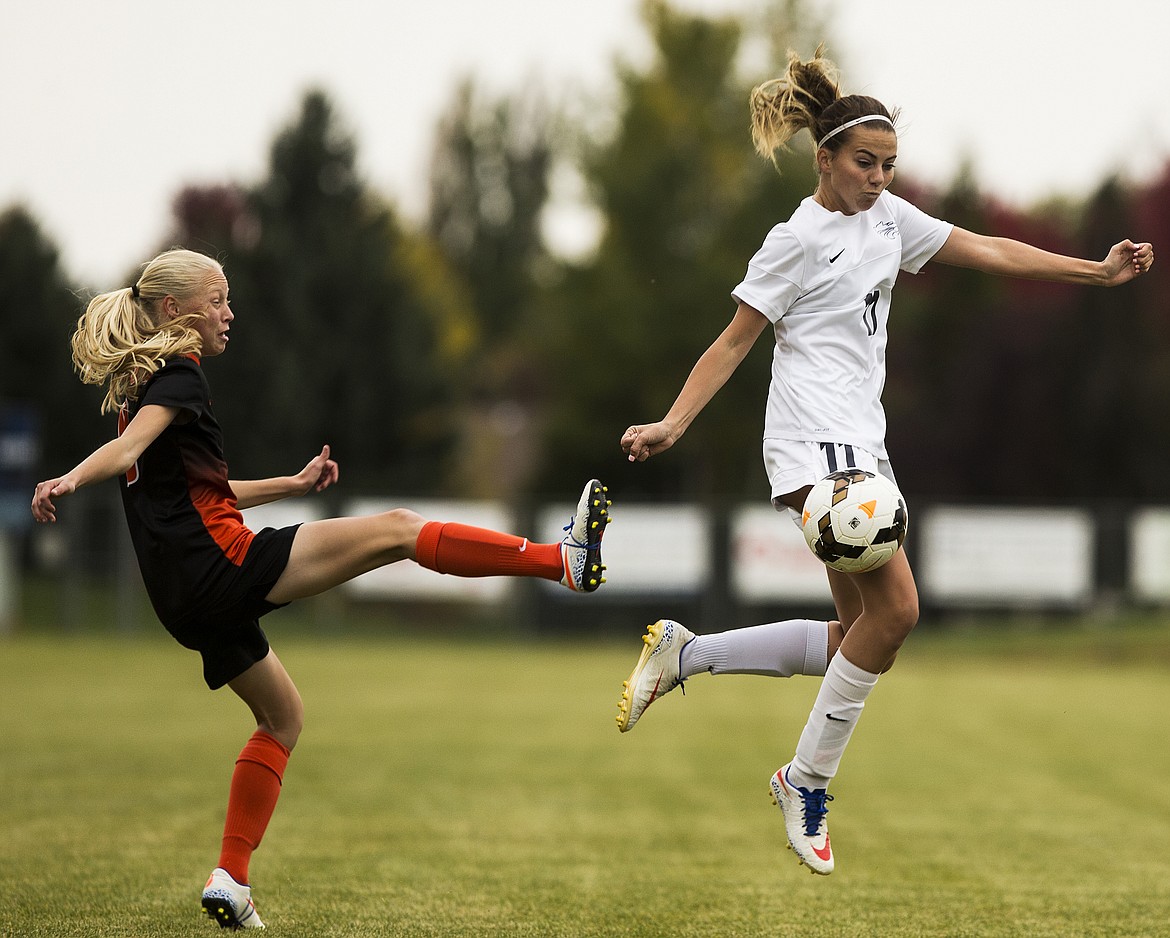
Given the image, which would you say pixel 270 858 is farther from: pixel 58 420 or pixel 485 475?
pixel 485 475

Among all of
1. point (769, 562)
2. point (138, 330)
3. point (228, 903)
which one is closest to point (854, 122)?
point (138, 330)

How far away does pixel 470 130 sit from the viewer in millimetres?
64875

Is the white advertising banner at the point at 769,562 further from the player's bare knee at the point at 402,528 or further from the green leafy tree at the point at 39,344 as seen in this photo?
the player's bare knee at the point at 402,528

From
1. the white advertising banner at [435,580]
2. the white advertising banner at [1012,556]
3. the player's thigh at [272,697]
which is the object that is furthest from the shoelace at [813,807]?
the white advertising banner at [435,580]

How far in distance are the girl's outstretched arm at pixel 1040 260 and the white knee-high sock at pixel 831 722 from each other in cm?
146

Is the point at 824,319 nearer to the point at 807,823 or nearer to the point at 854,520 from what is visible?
the point at 854,520

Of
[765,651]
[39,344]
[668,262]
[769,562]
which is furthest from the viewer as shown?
[668,262]

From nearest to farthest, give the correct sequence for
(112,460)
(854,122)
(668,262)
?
(112,460)
(854,122)
(668,262)

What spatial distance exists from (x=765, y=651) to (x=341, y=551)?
5.29 feet

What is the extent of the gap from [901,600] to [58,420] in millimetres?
34264

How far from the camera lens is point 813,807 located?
17.5ft

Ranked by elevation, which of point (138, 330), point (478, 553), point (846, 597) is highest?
point (138, 330)

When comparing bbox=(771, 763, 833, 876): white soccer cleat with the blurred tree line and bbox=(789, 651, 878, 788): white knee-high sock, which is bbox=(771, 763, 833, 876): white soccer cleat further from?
the blurred tree line

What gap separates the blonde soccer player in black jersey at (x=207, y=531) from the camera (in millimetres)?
4809
